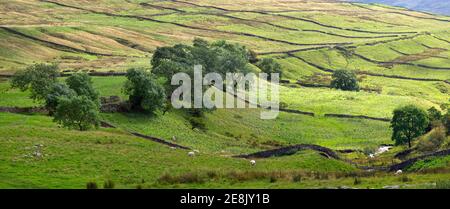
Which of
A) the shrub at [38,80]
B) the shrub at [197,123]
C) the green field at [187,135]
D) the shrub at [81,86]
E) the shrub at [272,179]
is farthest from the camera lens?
the shrub at [197,123]

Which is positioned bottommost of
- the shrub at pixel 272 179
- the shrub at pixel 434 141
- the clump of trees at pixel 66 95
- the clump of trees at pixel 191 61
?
the shrub at pixel 434 141

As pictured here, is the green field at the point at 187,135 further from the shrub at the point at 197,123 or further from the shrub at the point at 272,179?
the shrub at the point at 197,123

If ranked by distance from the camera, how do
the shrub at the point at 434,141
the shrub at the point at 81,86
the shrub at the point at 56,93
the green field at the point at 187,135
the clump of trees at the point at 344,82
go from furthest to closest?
the clump of trees at the point at 344,82 → the shrub at the point at 81,86 → the shrub at the point at 56,93 → the shrub at the point at 434,141 → the green field at the point at 187,135

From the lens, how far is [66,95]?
240ft

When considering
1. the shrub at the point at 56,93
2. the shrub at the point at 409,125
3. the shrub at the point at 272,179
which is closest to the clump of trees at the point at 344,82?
the shrub at the point at 409,125

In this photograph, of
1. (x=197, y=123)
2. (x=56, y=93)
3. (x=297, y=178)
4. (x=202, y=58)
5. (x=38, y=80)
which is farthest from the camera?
(x=202, y=58)

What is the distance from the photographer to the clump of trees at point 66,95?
67125 millimetres

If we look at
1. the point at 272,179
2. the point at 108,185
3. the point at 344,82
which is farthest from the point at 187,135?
the point at 344,82

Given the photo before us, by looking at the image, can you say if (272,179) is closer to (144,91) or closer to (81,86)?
(81,86)

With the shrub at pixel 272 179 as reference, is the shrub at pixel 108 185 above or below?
above

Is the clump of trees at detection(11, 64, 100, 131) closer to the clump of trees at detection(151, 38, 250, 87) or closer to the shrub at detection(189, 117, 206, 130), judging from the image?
the shrub at detection(189, 117, 206, 130)

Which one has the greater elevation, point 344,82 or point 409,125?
point 344,82

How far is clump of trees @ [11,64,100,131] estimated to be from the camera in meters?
67.1
